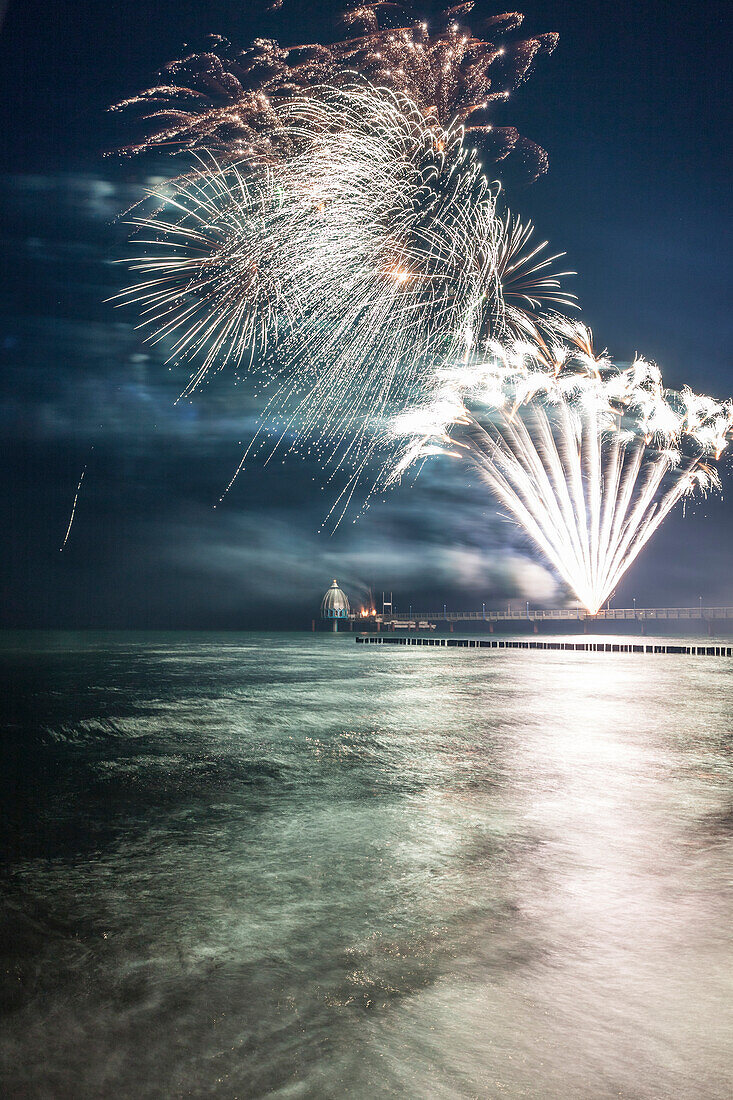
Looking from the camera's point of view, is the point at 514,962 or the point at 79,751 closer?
the point at 514,962

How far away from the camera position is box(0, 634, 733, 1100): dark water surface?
402 centimetres

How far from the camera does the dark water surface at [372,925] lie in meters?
4.02

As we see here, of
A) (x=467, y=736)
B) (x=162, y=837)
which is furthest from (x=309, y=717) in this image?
(x=162, y=837)

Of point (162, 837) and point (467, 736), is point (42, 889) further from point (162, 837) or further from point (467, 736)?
point (467, 736)

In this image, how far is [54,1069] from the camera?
4062 mm

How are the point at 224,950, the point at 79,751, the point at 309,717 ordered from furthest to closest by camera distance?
the point at 309,717 < the point at 79,751 < the point at 224,950

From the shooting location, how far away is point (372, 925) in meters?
6.03

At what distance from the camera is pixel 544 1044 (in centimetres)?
414

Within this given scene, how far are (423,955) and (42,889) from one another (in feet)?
13.6

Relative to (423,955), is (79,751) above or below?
below

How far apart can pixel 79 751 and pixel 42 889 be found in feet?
34.8

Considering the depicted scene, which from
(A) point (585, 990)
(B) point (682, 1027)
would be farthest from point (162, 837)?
(B) point (682, 1027)

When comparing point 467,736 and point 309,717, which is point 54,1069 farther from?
point 309,717

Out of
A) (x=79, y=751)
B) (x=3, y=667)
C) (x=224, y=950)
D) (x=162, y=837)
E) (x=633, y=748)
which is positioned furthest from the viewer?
(x=3, y=667)
